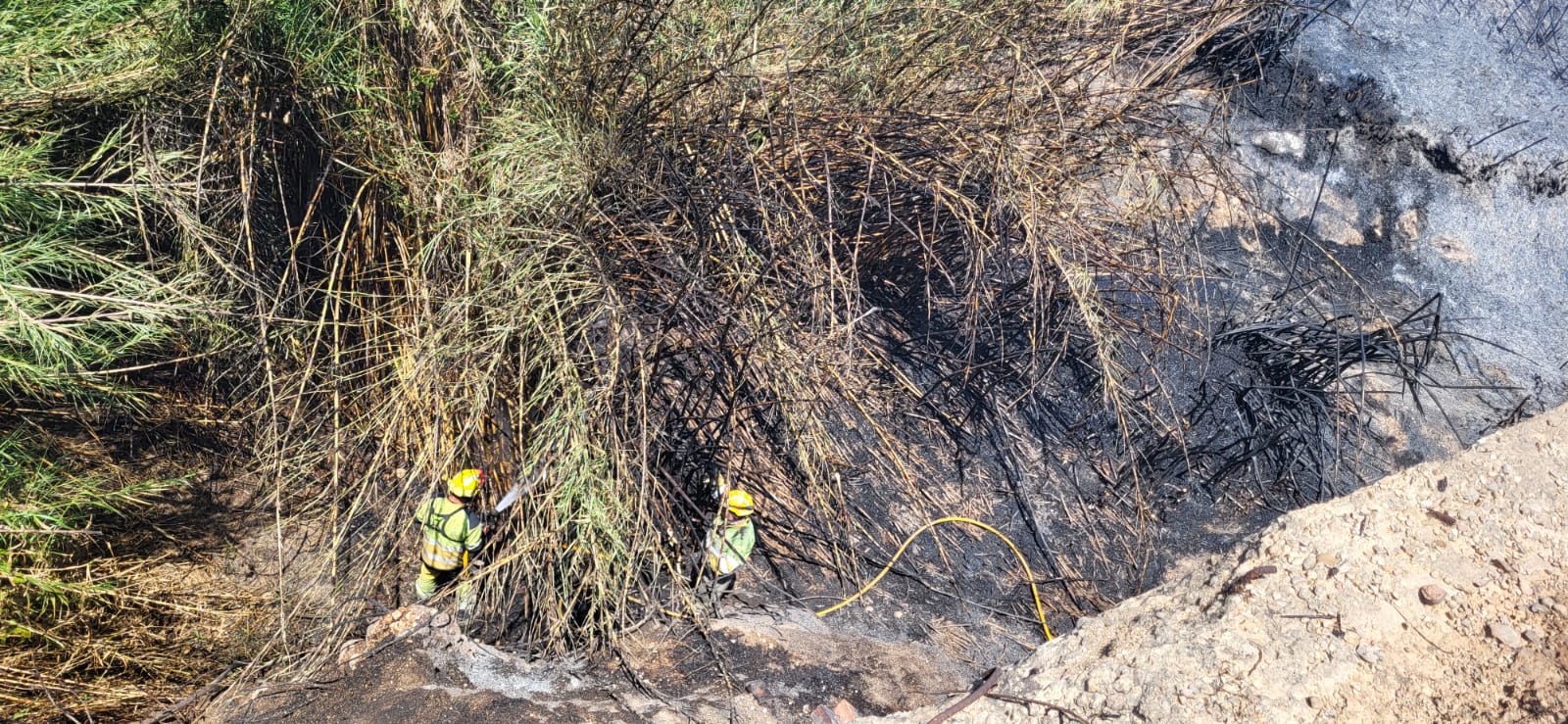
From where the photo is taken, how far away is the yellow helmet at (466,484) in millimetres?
3967

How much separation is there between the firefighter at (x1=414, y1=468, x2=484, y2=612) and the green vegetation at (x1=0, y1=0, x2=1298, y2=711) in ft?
0.39

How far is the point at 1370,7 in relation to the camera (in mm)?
7410

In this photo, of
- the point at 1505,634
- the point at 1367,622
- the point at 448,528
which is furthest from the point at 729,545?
the point at 1505,634

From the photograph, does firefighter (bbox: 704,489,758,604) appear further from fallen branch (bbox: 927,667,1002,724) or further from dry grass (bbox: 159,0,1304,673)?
fallen branch (bbox: 927,667,1002,724)

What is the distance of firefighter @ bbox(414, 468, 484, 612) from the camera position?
3.97 m

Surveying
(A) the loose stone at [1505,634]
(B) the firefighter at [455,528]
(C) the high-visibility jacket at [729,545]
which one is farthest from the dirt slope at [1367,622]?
(B) the firefighter at [455,528]

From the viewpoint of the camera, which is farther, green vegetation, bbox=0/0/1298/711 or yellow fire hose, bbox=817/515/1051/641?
yellow fire hose, bbox=817/515/1051/641

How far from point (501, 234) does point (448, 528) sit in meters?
1.37

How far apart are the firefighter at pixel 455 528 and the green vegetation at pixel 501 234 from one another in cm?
12

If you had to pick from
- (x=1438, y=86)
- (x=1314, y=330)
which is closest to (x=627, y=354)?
(x=1314, y=330)

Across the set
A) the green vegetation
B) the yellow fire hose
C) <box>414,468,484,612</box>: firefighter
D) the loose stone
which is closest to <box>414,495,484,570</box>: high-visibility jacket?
<box>414,468,484,612</box>: firefighter

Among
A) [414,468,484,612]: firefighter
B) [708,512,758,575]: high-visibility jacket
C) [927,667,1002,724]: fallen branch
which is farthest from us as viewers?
[414,468,484,612]: firefighter

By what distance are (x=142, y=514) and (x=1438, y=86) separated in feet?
29.3

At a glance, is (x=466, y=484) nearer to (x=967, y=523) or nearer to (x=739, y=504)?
(x=739, y=504)
